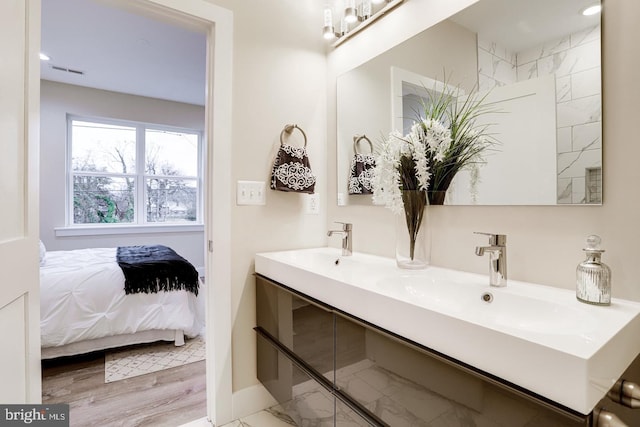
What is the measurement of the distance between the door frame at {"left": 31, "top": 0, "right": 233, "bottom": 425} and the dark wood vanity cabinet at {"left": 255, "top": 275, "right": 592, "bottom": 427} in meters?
0.19

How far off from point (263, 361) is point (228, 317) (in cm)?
28

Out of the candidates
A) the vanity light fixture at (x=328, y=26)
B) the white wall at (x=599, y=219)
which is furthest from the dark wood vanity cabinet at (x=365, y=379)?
the vanity light fixture at (x=328, y=26)

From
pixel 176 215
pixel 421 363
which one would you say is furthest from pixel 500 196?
pixel 176 215

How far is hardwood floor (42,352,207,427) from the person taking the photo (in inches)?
64.9

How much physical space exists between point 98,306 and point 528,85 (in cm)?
275

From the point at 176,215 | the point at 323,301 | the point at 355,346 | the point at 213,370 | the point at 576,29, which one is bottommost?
the point at 213,370

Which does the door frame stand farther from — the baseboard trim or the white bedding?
the white bedding

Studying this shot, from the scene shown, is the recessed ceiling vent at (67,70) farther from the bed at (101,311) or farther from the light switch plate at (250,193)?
the light switch plate at (250,193)

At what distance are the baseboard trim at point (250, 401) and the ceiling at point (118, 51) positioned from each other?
2150mm

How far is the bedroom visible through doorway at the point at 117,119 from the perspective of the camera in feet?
6.51

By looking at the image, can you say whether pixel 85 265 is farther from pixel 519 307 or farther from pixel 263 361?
pixel 519 307

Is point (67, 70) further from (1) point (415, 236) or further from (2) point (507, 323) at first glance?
(2) point (507, 323)

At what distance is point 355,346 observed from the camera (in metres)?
1.02

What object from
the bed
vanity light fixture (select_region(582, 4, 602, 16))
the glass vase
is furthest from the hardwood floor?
vanity light fixture (select_region(582, 4, 602, 16))
